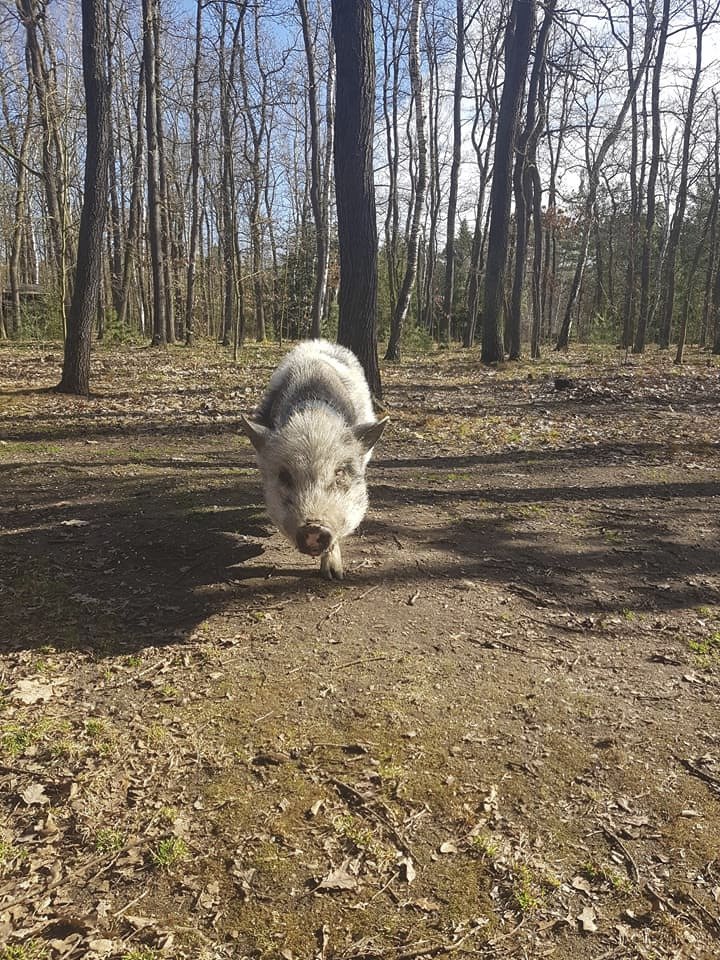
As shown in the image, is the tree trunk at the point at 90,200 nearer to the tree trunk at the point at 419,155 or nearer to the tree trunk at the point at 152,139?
the tree trunk at the point at 419,155

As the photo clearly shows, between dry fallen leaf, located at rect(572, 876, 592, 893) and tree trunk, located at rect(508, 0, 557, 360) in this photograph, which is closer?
dry fallen leaf, located at rect(572, 876, 592, 893)

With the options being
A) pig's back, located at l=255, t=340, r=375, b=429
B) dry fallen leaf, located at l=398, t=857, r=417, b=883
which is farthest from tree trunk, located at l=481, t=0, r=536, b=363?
dry fallen leaf, located at l=398, t=857, r=417, b=883

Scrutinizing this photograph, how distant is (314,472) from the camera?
13.9 ft

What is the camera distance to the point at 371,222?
10156 millimetres

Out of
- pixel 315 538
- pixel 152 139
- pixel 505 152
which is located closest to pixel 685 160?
pixel 505 152

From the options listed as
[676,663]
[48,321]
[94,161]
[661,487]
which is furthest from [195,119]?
[676,663]

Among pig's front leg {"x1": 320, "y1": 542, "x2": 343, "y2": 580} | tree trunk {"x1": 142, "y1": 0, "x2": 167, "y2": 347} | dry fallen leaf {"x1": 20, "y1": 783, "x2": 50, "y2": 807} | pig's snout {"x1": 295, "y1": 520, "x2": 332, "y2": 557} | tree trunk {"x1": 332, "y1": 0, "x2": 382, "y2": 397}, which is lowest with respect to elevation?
dry fallen leaf {"x1": 20, "y1": 783, "x2": 50, "y2": 807}

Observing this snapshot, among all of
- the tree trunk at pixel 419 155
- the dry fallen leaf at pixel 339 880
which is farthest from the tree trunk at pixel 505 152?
the dry fallen leaf at pixel 339 880

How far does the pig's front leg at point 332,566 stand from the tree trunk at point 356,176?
6.36 metres

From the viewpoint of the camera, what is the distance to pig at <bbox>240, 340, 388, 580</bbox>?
4.05m

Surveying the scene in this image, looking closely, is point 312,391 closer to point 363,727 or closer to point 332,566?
point 332,566

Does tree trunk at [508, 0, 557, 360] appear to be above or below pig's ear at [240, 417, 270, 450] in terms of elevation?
above

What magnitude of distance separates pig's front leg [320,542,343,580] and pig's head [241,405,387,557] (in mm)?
360

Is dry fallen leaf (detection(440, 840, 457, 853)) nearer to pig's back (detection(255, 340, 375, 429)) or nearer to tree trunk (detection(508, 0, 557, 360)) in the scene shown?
pig's back (detection(255, 340, 375, 429))
